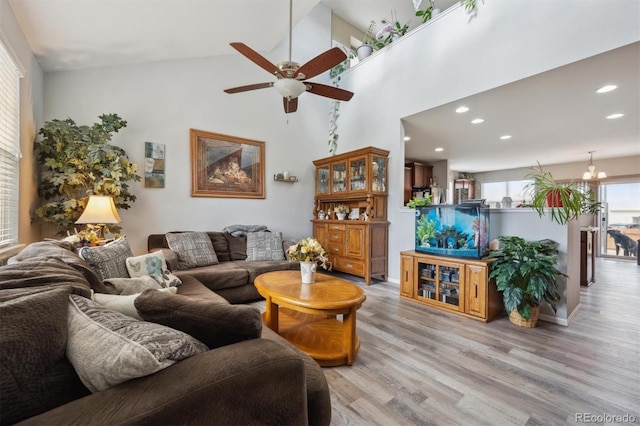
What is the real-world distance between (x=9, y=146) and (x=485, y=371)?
397 centimetres

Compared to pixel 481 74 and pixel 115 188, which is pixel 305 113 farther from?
pixel 115 188

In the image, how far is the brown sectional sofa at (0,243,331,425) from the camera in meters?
0.62

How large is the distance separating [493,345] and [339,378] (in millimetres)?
1390

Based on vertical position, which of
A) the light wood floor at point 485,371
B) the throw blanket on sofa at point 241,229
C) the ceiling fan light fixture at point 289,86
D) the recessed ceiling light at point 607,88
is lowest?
the light wood floor at point 485,371

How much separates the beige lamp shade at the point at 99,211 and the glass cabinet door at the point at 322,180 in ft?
10.2

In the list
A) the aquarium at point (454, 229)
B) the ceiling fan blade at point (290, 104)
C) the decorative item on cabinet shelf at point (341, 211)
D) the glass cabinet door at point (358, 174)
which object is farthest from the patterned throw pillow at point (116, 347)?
the decorative item on cabinet shelf at point (341, 211)

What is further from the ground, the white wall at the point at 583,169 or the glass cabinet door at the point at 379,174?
the white wall at the point at 583,169

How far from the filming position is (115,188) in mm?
2918

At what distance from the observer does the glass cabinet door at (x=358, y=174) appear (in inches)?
165

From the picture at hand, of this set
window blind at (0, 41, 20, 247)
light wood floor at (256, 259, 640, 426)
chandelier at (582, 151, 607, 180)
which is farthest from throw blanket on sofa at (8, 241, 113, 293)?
chandelier at (582, 151, 607, 180)

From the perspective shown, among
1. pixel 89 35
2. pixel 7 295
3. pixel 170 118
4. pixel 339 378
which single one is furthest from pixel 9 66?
pixel 339 378

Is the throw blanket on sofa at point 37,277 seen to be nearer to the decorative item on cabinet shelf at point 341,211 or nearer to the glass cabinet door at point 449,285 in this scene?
the glass cabinet door at point 449,285

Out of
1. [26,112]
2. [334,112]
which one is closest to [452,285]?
[334,112]

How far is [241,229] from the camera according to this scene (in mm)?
4051
